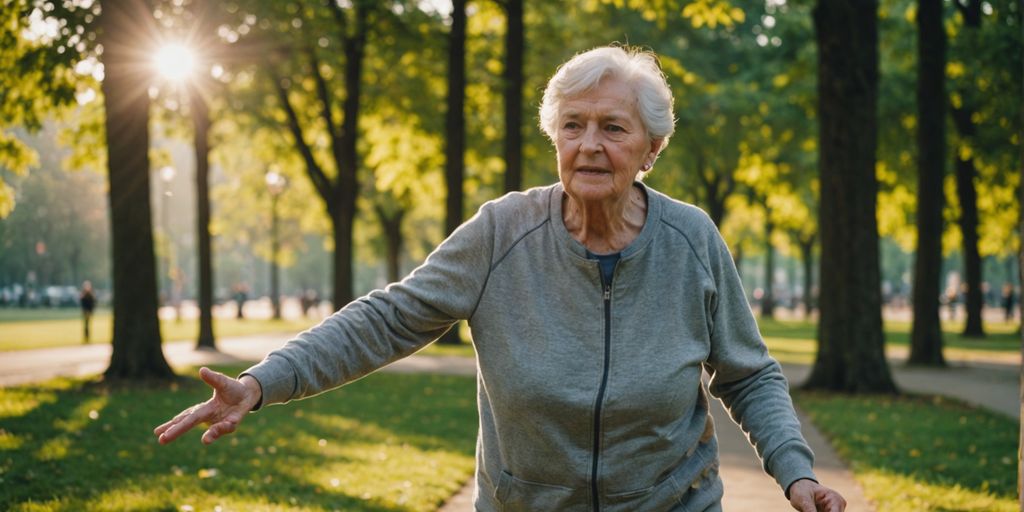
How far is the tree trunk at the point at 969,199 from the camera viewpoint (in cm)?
2180

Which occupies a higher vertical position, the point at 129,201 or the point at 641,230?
the point at 129,201

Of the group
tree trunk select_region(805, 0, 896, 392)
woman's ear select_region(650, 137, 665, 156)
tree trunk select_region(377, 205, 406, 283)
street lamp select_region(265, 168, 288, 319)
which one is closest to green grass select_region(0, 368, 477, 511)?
woman's ear select_region(650, 137, 665, 156)

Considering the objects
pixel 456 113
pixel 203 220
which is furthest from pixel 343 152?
pixel 456 113

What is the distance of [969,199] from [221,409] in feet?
87.3

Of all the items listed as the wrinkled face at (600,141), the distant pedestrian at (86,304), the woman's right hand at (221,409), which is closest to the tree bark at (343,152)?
the distant pedestrian at (86,304)

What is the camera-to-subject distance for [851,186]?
45.5ft

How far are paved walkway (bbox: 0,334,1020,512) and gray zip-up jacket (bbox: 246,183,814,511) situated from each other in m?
4.15

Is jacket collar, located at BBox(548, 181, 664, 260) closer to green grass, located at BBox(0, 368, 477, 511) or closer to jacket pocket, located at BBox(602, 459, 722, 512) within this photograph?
jacket pocket, located at BBox(602, 459, 722, 512)

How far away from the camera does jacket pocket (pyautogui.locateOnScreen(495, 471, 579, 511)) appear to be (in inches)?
111

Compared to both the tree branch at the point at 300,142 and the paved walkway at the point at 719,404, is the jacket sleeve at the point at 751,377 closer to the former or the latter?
the paved walkway at the point at 719,404

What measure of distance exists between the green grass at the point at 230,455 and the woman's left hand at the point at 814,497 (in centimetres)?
414

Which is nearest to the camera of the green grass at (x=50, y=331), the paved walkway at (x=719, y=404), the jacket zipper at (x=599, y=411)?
the jacket zipper at (x=599, y=411)

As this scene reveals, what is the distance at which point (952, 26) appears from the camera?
78.2 ft

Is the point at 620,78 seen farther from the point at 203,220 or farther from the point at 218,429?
the point at 203,220
